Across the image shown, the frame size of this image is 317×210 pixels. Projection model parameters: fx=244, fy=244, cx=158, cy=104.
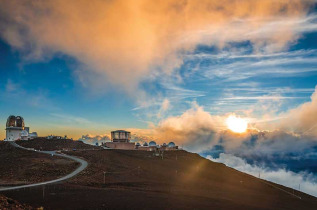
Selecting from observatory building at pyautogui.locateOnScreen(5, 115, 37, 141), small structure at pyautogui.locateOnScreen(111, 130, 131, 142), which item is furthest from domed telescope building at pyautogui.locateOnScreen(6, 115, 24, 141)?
small structure at pyautogui.locateOnScreen(111, 130, 131, 142)

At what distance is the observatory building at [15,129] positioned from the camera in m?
93.2

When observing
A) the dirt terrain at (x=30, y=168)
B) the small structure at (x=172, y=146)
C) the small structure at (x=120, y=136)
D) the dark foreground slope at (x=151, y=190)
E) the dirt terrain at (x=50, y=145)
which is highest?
the small structure at (x=120, y=136)

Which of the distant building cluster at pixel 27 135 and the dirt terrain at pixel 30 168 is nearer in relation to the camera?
the dirt terrain at pixel 30 168

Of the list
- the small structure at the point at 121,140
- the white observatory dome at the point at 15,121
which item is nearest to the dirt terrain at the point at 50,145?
the small structure at the point at 121,140

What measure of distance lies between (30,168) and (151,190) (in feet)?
79.1

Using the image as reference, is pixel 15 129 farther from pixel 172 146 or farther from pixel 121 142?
pixel 172 146

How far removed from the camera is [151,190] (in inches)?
1598

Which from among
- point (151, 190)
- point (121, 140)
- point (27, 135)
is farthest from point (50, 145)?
point (151, 190)

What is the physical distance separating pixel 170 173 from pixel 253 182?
21.7 meters

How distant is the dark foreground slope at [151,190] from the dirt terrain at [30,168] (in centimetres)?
475

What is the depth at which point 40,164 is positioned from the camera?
162 ft

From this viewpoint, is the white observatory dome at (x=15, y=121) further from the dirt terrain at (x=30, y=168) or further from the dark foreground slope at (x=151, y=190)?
the dark foreground slope at (x=151, y=190)

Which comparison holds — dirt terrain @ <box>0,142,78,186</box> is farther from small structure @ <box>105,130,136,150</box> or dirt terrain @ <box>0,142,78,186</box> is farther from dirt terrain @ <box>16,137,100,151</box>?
small structure @ <box>105,130,136,150</box>

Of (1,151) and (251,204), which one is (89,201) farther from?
(1,151)
